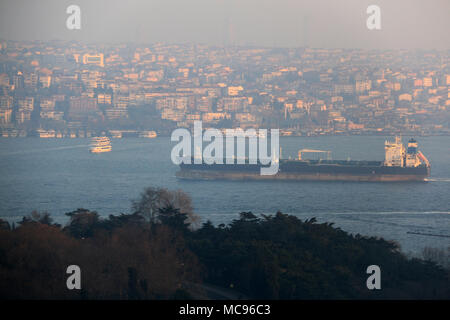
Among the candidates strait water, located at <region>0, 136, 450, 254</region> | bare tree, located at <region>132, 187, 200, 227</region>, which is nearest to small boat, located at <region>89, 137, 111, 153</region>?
strait water, located at <region>0, 136, 450, 254</region>

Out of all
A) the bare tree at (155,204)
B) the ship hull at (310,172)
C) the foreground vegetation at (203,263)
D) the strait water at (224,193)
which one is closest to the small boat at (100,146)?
the strait water at (224,193)

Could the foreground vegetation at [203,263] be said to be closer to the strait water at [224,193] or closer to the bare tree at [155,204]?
the bare tree at [155,204]

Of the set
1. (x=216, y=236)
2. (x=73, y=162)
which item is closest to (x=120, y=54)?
(x=73, y=162)

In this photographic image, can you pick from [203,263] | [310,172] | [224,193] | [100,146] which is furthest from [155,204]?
[100,146]

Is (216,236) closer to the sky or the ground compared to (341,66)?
closer to the ground

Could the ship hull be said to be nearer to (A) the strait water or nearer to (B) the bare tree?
(A) the strait water

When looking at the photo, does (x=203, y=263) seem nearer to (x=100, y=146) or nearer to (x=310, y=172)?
(x=310, y=172)
